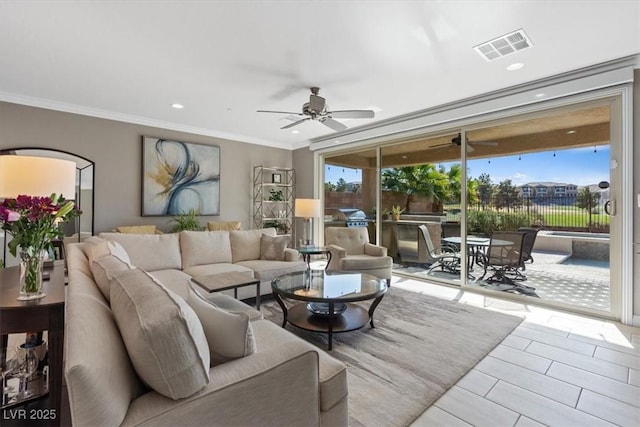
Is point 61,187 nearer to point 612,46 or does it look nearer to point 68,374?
point 68,374

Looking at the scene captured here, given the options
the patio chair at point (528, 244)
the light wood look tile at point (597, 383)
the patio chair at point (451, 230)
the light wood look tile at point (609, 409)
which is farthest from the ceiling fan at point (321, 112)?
the light wood look tile at point (609, 409)

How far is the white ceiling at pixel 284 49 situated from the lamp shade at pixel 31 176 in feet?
4.08

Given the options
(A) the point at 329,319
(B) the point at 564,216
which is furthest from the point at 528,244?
(A) the point at 329,319

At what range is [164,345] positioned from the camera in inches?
36.2

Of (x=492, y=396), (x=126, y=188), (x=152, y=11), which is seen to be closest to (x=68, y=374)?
(x=492, y=396)

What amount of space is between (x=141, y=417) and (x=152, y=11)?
259 centimetres

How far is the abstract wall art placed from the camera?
16.0ft

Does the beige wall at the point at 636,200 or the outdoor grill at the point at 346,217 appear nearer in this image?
the beige wall at the point at 636,200

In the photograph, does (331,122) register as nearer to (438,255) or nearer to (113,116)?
(438,255)

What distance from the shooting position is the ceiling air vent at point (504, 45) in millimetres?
2492

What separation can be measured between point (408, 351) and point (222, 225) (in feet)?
13.1

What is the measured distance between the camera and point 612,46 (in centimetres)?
265

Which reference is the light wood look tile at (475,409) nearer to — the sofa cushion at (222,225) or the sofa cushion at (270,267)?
the sofa cushion at (270,267)

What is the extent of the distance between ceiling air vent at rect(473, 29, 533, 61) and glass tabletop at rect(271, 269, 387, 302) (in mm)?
2355
